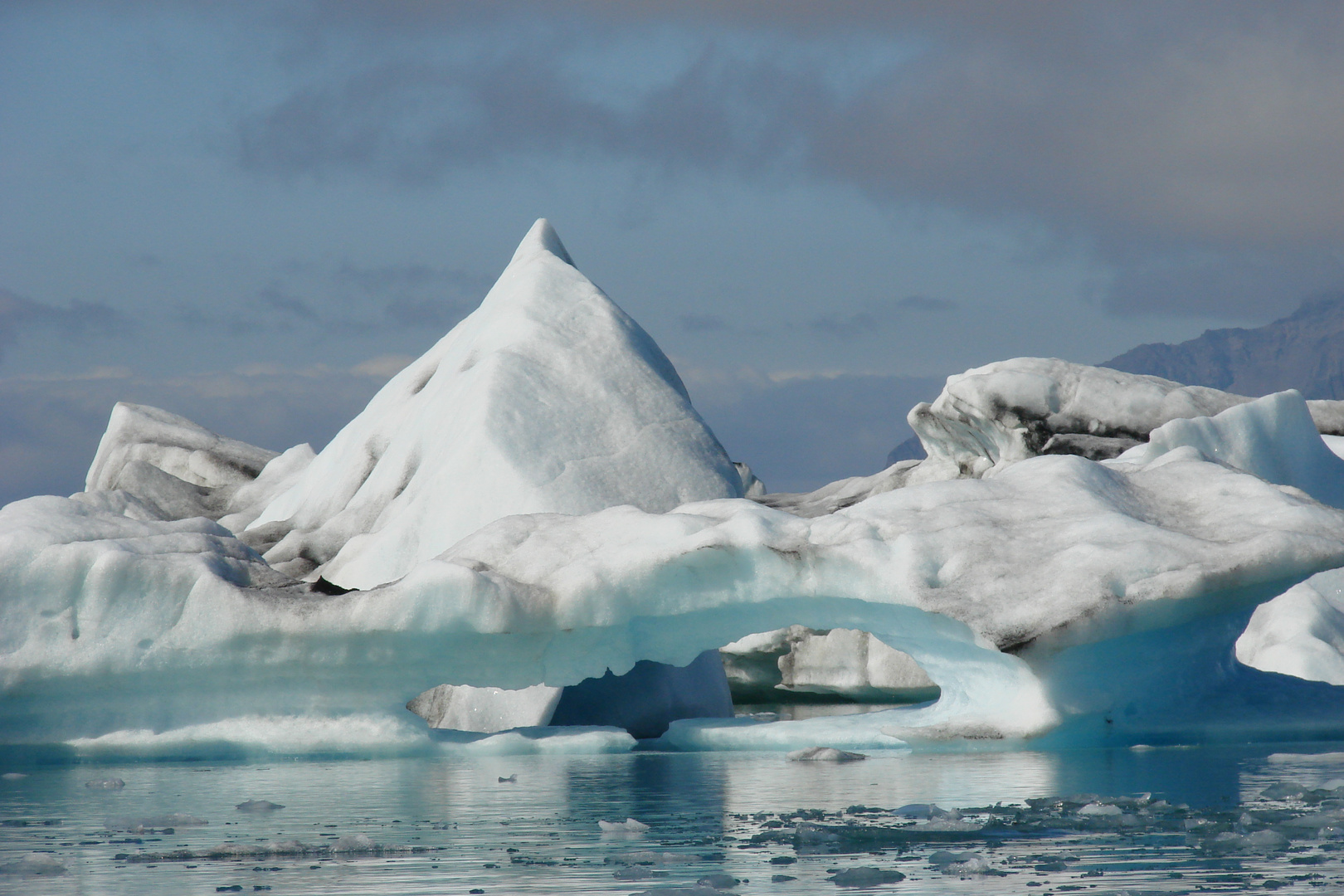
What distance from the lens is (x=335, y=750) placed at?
1072 cm

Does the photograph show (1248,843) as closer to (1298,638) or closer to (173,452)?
(1298,638)

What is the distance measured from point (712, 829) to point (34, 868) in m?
2.63

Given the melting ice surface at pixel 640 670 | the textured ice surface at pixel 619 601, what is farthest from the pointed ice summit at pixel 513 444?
the textured ice surface at pixel 619 601

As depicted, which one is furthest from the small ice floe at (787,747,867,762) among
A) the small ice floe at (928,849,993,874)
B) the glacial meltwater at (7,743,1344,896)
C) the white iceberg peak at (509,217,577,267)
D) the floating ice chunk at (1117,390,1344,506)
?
the white iceberg peak at (509,217,577,267)

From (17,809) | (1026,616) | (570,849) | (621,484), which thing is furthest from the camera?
(621,484)

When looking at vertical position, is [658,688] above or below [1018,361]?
below

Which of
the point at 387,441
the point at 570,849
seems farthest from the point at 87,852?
the point at 387,441

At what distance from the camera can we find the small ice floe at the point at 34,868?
4.90m

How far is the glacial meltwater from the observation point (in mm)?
4488

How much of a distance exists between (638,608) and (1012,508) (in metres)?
2.86

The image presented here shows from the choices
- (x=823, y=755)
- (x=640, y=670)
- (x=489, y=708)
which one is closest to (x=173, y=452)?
(x=489, y=708)

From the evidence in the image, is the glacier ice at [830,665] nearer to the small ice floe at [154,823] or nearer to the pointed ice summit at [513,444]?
the pointed ice summit at [513,444]

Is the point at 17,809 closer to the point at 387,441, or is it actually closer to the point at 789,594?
the point at 789,594

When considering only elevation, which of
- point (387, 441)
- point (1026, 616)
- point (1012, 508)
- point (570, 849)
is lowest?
point (570, 849)
